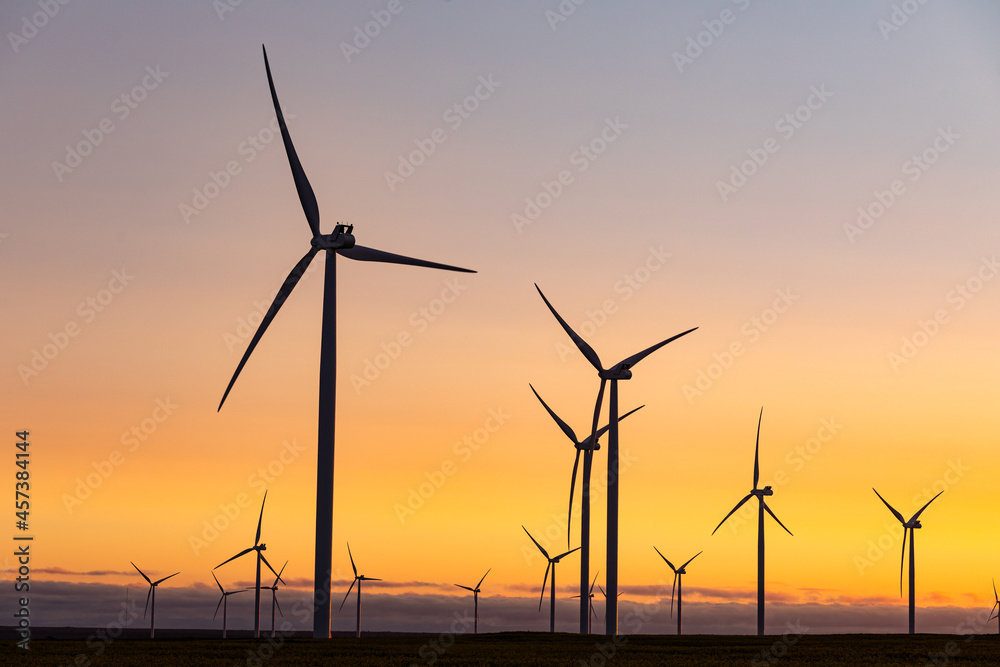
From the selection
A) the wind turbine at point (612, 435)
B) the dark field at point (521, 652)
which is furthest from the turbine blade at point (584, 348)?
the dark field at point (521, 652)

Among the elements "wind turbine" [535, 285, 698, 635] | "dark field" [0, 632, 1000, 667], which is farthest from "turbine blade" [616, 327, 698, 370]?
"dark field" [0, 632, 1000, 667]

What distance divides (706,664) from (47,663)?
31.1 m

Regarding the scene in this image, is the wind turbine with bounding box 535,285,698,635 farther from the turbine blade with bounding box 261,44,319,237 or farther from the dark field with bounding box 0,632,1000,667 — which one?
the turbine blade with bounding box 261,44,319,237

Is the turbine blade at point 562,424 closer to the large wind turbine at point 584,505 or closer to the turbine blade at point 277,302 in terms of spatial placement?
the large wind turbine at point 584,505

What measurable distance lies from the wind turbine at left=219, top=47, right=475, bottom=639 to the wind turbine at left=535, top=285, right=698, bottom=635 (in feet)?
91.1

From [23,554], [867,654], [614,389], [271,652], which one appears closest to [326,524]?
[271,652]

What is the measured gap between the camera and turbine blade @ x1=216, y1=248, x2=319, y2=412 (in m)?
67.0

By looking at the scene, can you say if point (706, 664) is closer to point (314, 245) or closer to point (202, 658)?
point (202, 658)

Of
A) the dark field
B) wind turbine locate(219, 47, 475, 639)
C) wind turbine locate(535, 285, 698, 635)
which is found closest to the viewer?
the dark field

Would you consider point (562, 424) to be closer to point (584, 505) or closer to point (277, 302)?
point (584, 505)

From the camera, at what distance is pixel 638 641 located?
83.6 meters

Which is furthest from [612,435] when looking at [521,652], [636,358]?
[521,652]

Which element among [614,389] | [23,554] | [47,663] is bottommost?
[47,663]

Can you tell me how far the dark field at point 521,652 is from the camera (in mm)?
59469
